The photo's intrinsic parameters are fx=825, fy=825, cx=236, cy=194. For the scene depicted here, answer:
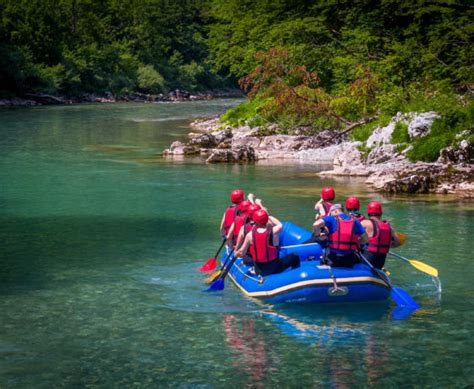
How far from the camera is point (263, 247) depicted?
12000mm

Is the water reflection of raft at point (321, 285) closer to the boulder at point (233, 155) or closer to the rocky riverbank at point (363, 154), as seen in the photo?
the rocky riverbank at point (363, 154)

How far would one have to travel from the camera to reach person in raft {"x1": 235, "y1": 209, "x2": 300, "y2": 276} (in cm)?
1192

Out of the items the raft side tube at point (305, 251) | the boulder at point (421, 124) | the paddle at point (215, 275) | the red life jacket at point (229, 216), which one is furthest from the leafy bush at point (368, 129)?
the raft side tube at point (305, 251)

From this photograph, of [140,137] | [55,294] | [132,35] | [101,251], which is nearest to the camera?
[55,294]

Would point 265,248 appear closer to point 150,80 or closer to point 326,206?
point 326,206

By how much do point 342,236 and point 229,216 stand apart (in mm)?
2690

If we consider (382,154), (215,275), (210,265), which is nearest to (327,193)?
(215,275)

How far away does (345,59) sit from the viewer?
3159cm

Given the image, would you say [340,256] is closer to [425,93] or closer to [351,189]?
[351,189]

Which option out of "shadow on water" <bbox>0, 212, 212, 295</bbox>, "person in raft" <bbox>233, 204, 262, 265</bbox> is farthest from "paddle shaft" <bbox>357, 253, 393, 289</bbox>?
"shadow on water" <bbox>0, 212, 212, 295</bbox>

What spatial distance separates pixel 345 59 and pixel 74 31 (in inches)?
2871

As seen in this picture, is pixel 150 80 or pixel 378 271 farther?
pixel 150 80

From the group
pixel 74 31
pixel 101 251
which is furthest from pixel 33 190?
pixel 74 31

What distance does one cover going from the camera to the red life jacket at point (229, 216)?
13.7 metres
